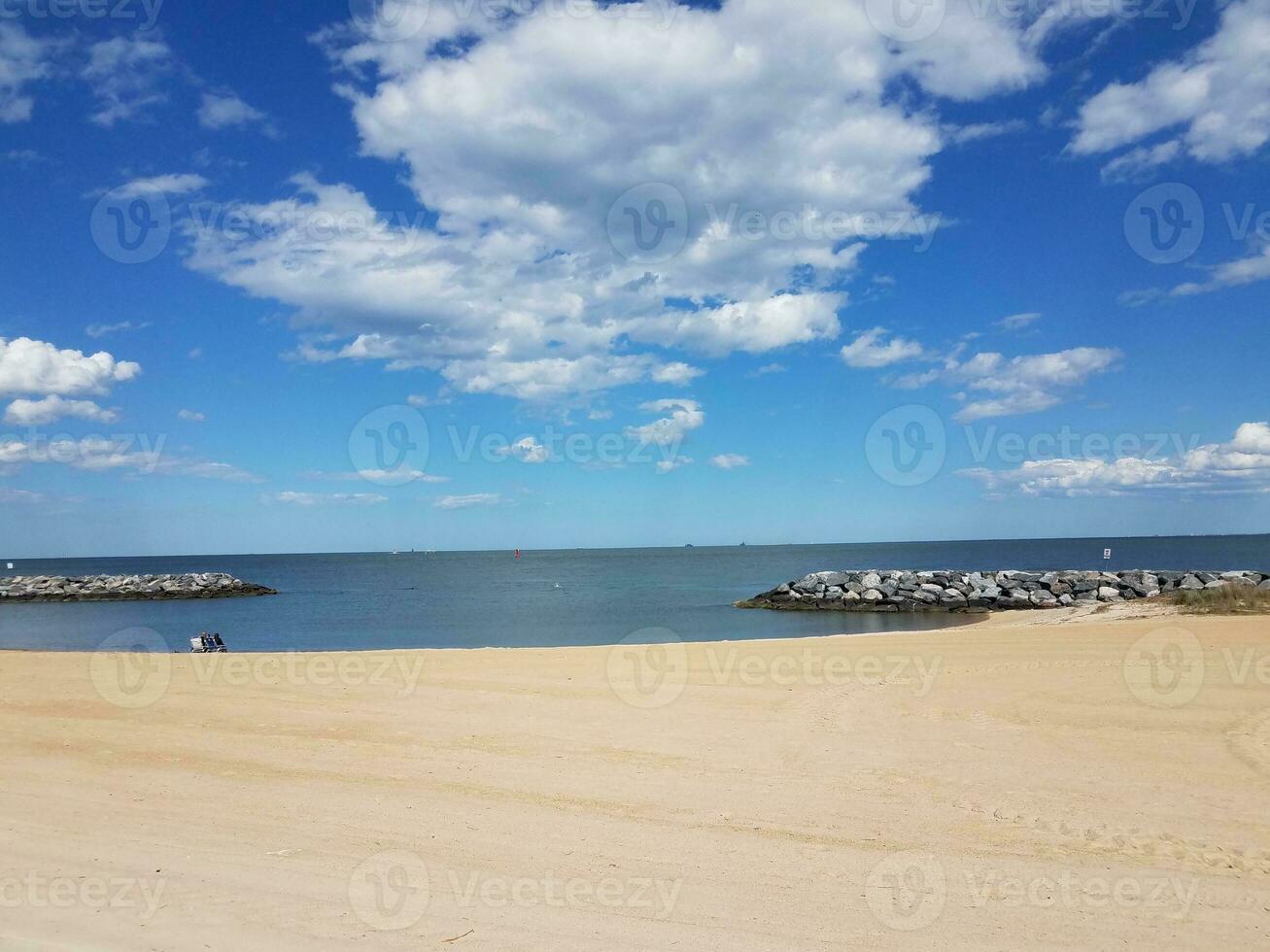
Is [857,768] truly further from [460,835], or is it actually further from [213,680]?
[213,680]

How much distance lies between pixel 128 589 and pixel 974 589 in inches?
2636

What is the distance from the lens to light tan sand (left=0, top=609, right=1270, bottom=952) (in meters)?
5.08

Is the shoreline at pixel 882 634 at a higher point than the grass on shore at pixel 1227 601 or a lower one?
lower

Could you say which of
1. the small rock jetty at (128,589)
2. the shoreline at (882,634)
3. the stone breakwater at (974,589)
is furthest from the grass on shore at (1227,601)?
the small rock jetty at (128,589)

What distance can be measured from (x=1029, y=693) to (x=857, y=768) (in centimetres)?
500

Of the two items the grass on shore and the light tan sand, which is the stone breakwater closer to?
the grass on shore

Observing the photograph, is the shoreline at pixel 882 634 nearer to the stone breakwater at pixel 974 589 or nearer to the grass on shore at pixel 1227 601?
the grass on shore at pixel 1227 601

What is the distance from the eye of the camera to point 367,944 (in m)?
4.72

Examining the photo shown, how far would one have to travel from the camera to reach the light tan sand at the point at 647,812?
200 inches

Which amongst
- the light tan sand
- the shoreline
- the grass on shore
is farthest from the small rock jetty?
the grass on shore

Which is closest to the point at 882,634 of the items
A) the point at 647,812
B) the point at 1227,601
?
the point at 1227,601

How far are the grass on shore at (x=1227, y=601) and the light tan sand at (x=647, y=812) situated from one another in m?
8.75

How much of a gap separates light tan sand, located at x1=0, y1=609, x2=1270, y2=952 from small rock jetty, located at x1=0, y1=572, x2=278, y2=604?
6312 cm

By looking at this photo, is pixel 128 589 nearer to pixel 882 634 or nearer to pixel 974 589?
pixel 974 589
